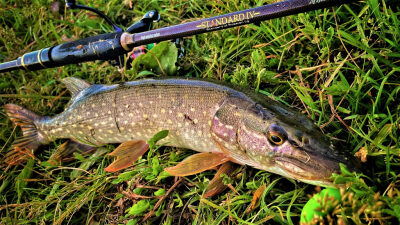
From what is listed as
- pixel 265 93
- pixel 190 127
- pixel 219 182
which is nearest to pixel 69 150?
pixel 190 127

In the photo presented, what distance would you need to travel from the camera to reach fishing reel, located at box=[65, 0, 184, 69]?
7.32 feet

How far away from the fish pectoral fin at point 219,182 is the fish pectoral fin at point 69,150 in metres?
1.21

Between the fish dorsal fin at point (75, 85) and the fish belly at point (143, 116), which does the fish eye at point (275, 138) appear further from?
the fish dorsal fin at point (75, 85)

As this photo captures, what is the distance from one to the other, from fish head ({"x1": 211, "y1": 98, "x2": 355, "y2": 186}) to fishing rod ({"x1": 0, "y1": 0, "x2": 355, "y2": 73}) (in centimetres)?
54

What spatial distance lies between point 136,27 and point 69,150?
126cm

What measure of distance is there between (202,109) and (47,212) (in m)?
1.47

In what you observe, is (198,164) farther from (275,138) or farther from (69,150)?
(69,150)

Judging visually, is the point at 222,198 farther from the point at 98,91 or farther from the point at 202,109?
the point at 98,91

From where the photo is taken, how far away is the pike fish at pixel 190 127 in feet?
5.50

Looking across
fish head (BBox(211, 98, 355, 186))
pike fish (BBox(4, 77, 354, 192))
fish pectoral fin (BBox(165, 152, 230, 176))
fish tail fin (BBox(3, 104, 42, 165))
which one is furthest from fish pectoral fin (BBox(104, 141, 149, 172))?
fish tail fin (BBox(3, 104, 42, 165))

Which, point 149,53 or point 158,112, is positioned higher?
point 149,53

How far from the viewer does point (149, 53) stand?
2.50 metres

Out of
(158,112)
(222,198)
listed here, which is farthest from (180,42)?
(222,198)

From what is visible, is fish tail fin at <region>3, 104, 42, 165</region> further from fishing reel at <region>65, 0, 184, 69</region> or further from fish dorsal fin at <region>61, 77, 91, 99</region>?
fishing reel at <region>65, 0, 184, 69</region>
